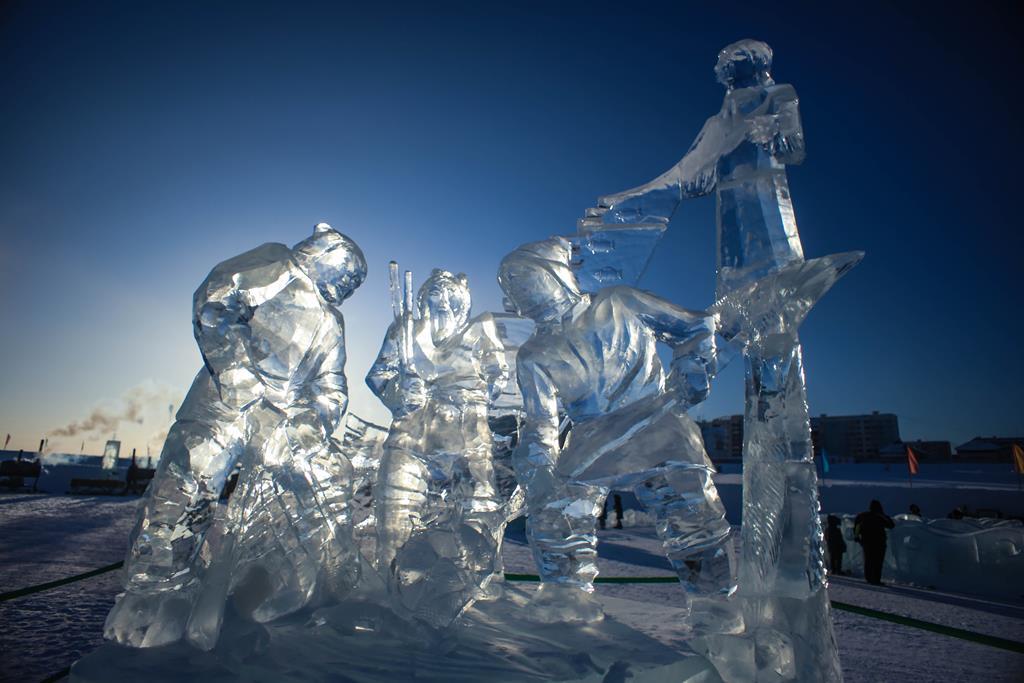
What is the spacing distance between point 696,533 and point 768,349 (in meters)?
0.86

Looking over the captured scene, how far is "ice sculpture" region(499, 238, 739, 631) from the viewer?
2.43m

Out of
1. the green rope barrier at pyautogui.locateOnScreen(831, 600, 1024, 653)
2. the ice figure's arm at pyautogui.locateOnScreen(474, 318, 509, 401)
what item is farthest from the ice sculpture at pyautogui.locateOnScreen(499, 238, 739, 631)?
the green rope barrier at pyautogui.locateOnScreen(831, 600, 1024, 653)

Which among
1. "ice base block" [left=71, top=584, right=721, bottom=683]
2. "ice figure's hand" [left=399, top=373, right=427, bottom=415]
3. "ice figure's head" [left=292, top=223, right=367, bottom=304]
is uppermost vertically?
"ice figure's head" [left=292, top=223, right=367, bottom=304]

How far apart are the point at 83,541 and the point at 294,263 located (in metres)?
7.20

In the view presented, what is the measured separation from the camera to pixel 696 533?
2.43m

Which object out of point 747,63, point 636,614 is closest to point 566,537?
point 636,614

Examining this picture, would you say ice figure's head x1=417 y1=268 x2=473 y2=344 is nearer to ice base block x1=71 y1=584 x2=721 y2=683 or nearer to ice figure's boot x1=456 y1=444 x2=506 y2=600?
ice figure's boot x1=456 y1=444 x2=506 y2=600

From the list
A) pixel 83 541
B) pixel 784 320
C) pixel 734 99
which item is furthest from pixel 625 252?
pixel 83 541

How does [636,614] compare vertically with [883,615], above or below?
above

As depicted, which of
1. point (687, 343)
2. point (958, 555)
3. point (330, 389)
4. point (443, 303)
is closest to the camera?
point (687, 343)

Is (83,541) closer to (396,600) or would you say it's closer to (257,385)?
(257,385)

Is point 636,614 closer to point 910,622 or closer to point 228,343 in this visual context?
point 910,622

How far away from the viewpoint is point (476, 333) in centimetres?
389

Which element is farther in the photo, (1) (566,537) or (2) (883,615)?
(2) (883,615)
